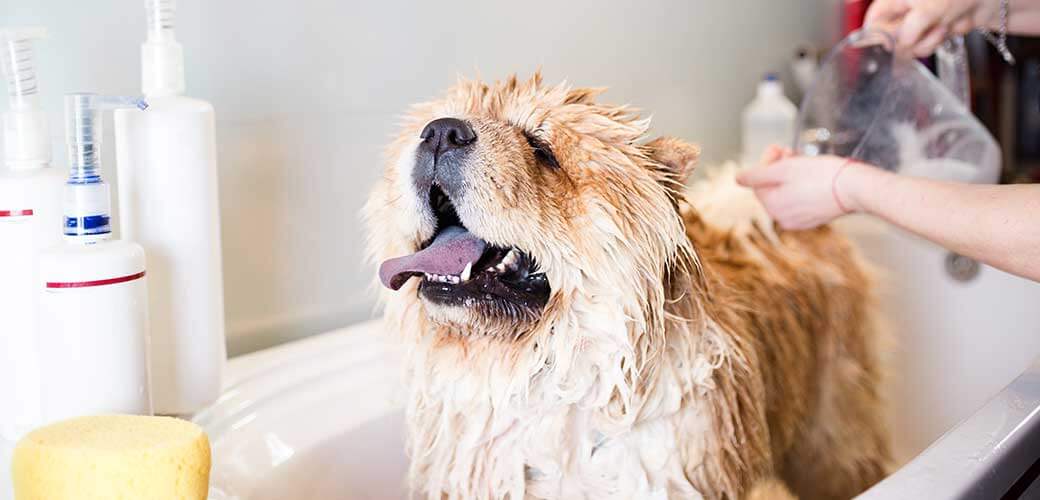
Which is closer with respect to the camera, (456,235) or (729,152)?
(456,235)

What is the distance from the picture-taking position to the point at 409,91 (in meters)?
1.39

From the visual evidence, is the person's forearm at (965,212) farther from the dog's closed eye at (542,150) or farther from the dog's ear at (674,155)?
the dog's closed eye at (542,150)

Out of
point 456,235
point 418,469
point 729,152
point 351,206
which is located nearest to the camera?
point 456,235

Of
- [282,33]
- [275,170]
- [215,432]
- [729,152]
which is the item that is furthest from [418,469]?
[729,152]

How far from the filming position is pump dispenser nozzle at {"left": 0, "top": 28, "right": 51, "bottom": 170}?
0.83 metres

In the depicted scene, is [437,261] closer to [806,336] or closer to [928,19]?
[806,336]

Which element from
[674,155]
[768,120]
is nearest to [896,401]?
[768,120]

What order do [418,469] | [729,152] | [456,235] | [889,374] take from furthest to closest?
1. [729,152]
2. [889,374]
3. [418,469]
4. [456,235]

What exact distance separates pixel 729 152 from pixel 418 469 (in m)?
1.40

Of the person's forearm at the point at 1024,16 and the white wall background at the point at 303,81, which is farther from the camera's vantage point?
the person's forearm at the point at 1024,16

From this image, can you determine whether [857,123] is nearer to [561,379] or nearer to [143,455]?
[561,379]

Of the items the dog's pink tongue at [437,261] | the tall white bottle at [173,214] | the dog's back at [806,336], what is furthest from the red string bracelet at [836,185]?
the tall white bottle at [173,214]

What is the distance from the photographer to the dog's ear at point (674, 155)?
946 millimetres

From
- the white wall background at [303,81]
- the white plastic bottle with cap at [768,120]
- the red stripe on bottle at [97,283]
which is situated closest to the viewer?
the red stripe on bottle at [97,283]
